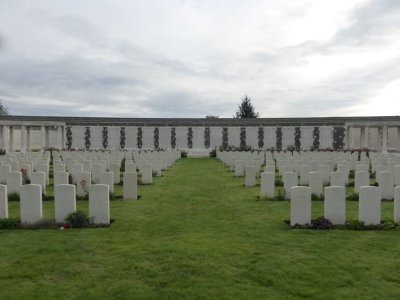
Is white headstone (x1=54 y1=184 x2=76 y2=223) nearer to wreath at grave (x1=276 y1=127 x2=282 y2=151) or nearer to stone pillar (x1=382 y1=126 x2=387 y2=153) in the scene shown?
stone pillar (x1=382 y1=126 x2=387 y2=153)

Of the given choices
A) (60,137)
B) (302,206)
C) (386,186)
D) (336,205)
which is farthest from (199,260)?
(60,137)

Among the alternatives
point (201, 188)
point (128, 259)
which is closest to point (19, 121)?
point (201, 188)

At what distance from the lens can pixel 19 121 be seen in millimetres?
43406

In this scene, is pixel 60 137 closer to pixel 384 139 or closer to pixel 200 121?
pixel 200 121

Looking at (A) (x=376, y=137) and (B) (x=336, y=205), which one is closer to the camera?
(B) (x=336, y=205)

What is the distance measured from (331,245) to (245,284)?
8.20 feet

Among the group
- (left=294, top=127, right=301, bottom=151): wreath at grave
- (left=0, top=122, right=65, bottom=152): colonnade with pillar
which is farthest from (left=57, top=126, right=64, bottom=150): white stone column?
(left=294, top=127, right=301, bottom=151): wreath at grave

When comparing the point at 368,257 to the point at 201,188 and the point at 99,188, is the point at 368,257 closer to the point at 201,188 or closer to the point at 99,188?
the point at 99,188

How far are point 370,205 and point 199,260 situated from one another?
4.24m

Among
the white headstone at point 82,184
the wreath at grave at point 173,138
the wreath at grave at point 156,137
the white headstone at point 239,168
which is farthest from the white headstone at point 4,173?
the wreath at grave at point 173,138

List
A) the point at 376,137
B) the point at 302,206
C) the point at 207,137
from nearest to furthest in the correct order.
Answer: the point at 302,206 < the point at 207,137 < the point at 376,137

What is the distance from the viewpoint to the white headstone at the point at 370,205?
8.59 meters

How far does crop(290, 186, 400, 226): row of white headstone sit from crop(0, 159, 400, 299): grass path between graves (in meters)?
0.46

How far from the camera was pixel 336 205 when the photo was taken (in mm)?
8719
